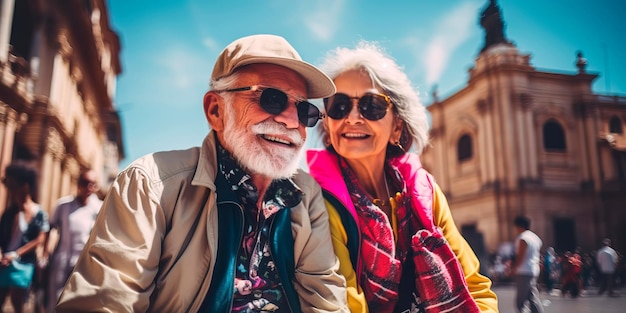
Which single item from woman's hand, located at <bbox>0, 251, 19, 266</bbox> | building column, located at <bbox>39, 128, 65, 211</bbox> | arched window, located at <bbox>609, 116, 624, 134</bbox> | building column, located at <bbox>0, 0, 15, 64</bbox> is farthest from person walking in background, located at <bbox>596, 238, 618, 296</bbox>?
building column, located at <bbox>0, 0, 15, 64</bbox>

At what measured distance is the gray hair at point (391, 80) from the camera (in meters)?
2.58

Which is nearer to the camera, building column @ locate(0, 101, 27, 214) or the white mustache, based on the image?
the white mustache

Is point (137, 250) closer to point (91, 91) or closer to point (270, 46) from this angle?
point (270, 46)

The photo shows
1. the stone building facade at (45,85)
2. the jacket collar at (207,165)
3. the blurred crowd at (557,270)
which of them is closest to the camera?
the jacket collar at (207,165)

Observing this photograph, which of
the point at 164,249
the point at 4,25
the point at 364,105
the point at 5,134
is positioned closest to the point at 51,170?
the point at 5,134

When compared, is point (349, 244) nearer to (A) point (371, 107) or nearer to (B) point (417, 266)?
(B) point (417, 266)

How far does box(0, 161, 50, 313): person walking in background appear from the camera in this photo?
411 cm

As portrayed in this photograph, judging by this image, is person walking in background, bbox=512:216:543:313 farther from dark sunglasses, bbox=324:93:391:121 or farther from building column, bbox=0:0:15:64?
building column, bbox=0:0:15:64

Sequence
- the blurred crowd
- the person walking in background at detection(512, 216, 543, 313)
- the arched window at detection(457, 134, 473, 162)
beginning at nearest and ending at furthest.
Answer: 1. the person walking in background at detection(512, 216, 543, 313)
2. the blurred crowd
3. the arched window at detection(457, 134, 473, 162)

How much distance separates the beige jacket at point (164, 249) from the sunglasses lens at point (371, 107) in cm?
78

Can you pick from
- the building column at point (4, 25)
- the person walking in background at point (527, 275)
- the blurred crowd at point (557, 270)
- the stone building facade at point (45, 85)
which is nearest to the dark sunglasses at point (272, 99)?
the person walking in background at point (527, 275)

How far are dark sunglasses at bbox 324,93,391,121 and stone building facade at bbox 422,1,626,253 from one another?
22521 mm

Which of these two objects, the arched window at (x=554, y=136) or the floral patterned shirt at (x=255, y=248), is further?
the arched window at (x=554, y=136)

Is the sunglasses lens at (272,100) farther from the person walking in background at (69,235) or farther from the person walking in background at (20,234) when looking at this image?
the person walking in background at (20,234)
